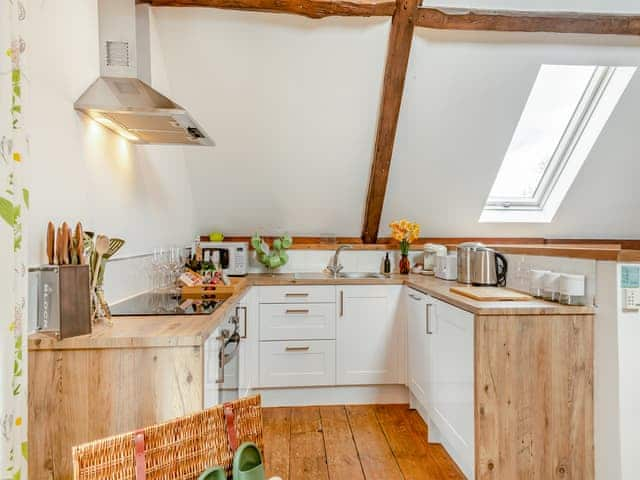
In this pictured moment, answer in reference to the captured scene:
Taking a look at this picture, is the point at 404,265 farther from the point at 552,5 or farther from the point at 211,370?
Answer: the point at 211,370

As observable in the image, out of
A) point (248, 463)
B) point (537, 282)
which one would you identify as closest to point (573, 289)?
point (537, 282)

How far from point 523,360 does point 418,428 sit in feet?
3.68

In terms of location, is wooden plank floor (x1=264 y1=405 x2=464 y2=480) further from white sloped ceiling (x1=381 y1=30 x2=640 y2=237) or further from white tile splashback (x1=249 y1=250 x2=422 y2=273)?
white sloped ceiling (x1=381 y1=30 x2=640 y2=237)

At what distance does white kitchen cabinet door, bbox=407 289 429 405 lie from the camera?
2.34 meters

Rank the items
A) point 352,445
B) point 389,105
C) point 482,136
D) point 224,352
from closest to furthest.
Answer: point 224,352, point 352,445, point 389,105, point 482,136

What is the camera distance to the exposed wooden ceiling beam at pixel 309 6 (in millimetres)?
2207

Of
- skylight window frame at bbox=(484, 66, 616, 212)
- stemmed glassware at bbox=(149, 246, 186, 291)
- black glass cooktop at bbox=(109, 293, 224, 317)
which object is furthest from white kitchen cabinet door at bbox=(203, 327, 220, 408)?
skylight window frame at bbox=(484, 66, 616, 212)

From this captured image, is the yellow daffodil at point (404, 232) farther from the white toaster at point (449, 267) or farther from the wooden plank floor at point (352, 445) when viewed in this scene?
the wooden plank floor at point (352, 445)

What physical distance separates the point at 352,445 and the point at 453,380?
76 cm

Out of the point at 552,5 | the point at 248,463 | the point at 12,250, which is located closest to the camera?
the point at 12,250

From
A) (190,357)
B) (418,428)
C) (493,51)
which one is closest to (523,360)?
(418,428)

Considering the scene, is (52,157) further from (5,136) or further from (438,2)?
(438,2)

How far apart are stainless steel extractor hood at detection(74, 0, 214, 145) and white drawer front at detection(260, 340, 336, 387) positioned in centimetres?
150

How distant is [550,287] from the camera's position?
1.71 metres
